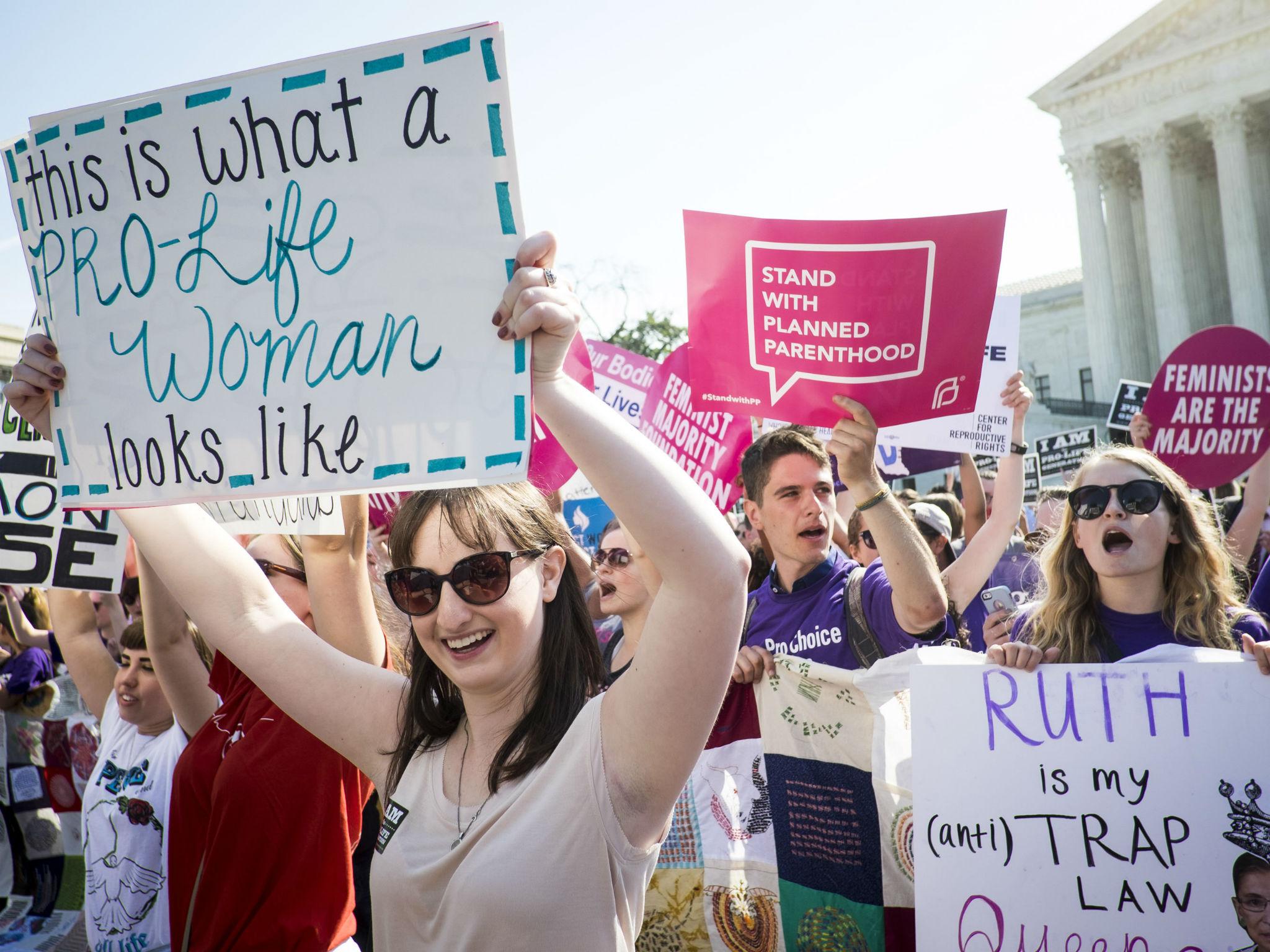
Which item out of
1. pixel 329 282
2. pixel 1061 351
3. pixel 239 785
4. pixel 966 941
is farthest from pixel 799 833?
pixel 1061 351

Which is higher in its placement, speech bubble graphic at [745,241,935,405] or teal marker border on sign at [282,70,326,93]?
teal marker border on sign at [282,70,326,93]

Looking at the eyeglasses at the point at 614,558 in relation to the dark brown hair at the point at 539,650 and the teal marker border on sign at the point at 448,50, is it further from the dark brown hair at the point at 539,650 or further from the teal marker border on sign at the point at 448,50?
the teal marker border on sign at the point at 448,50

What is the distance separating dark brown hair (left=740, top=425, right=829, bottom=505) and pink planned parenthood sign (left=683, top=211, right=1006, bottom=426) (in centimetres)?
51

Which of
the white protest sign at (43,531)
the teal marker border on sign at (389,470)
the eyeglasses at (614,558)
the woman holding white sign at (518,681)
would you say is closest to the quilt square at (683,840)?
the eyeglasses at (614,558)

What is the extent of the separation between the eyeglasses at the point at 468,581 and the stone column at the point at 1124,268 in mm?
45204

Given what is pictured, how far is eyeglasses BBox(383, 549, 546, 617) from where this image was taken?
85.0 inches

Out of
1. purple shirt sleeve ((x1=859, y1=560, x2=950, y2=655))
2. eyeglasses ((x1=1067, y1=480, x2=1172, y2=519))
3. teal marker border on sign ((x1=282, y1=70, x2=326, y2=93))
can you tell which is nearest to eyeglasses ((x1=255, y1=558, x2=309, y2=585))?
teal marker border on sign ((x1=282, y1=70, x2=326, y2=93))

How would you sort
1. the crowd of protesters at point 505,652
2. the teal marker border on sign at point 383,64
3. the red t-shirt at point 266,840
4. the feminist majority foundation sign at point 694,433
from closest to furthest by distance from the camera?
the crowd of protesters at point 505,652 < the teal marker border on sign at point 383,64 < the red t-shirt at point 266,840 < the feminist majority foundation sign at point 694,433

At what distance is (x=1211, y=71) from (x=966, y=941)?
4701cm

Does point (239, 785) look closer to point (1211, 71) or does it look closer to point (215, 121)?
point (215, 121)

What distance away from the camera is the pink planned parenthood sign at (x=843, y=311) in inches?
135

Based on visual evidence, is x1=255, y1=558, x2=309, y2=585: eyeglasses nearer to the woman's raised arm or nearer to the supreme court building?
the woman's raised arm

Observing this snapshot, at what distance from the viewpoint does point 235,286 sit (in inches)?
85.9

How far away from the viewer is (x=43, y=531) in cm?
382
